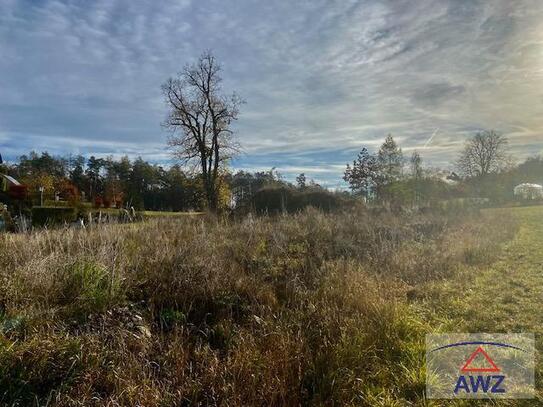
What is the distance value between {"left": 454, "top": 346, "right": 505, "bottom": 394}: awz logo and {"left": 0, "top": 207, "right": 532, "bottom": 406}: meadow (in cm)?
34

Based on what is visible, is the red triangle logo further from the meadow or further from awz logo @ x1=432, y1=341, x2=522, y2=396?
the meadow

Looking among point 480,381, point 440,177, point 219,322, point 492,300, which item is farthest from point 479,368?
point 440,177

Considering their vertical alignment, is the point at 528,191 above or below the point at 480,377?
above

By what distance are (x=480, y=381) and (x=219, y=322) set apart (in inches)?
106

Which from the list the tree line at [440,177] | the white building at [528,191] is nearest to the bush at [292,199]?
the tree line at [440,177]

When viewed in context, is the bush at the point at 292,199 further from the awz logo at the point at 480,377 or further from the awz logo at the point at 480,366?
the awz logo at the point at 480,377

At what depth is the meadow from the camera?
2807 mm

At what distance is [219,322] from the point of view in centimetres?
418

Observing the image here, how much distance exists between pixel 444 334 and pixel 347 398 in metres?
1.59

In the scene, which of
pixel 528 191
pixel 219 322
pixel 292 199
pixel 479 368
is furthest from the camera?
pixel 528 191

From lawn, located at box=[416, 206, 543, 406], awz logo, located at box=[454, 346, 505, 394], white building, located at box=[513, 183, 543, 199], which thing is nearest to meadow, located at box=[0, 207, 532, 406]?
lawn, located at box=[416, 206, 543, 406]

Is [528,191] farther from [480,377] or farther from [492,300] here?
[480,377]

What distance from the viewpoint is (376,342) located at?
366 centimetres

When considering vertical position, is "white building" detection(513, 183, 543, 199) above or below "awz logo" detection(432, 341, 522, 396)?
above
